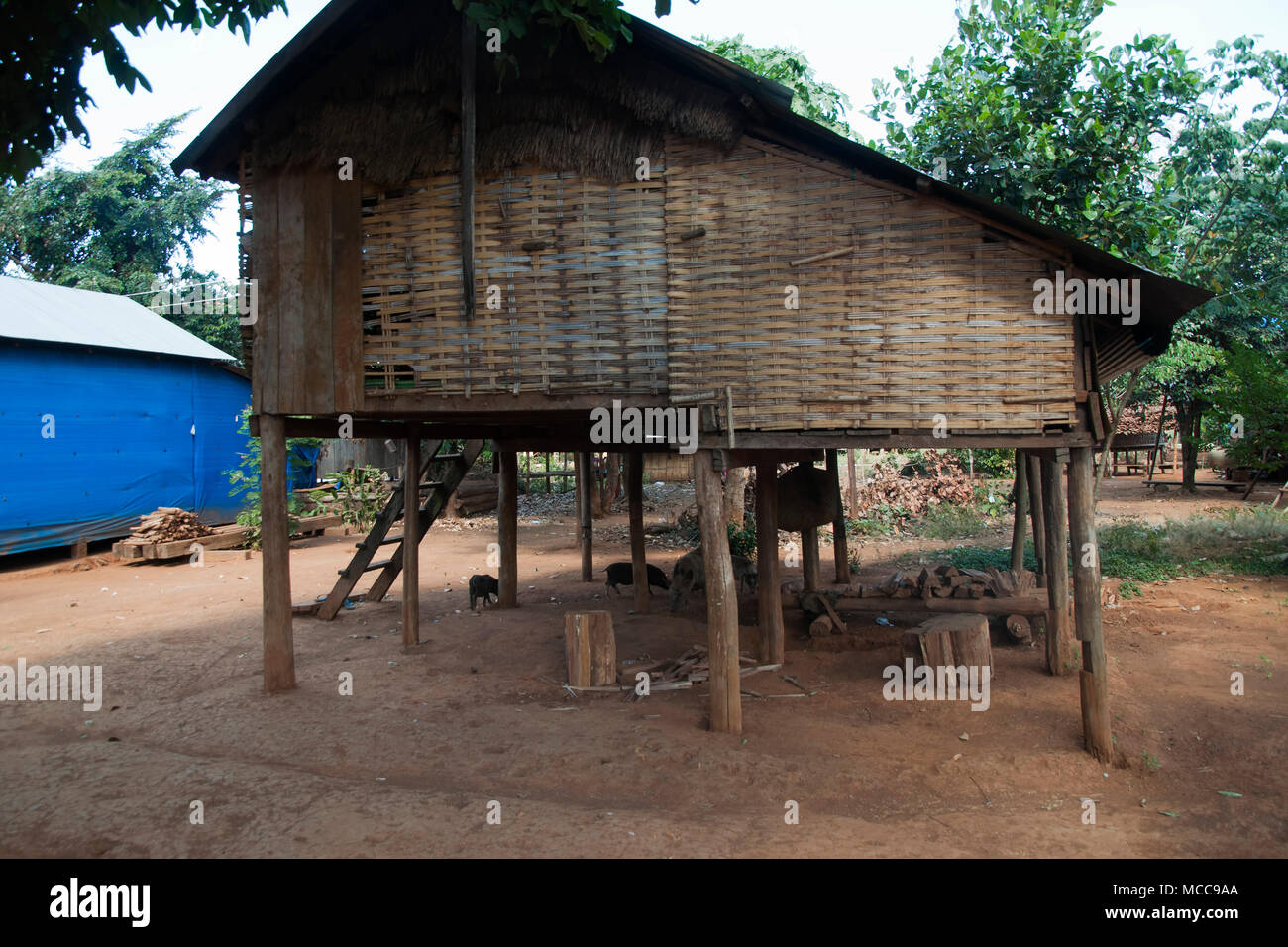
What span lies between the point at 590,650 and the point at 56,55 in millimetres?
5985

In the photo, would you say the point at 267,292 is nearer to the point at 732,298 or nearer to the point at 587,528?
the point at 732,298

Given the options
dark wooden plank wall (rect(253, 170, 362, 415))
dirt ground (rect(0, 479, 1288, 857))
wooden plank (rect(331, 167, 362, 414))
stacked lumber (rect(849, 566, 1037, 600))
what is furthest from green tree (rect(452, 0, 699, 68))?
stacked lumber (rect(849, 566, 1037, 600))

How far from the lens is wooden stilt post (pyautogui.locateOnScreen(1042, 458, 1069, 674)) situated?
317 inches

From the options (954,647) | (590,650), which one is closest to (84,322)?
(590,650)

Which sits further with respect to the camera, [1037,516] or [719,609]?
[1037,516]

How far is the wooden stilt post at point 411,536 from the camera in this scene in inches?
371

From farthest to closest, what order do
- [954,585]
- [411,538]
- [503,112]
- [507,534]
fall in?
[507,534], [411,538], [954,585], [503,112]

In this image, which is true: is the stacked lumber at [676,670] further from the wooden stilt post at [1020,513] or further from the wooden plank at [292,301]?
the wooden stilt post at [1020,513]

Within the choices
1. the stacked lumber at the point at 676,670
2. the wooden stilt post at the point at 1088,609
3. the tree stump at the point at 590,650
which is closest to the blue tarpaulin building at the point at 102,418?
the tree stump at the point at 590,650

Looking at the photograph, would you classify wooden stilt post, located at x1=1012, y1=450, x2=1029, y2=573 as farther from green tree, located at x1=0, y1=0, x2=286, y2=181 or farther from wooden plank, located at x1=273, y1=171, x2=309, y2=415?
green tree, located at x1=0, y1=0, x2=286, y2=181

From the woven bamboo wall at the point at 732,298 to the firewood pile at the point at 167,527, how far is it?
11.7m

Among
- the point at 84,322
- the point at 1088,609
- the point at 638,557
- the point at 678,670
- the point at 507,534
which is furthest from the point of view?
the point at 84,322

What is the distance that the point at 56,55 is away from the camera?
4723 mm
